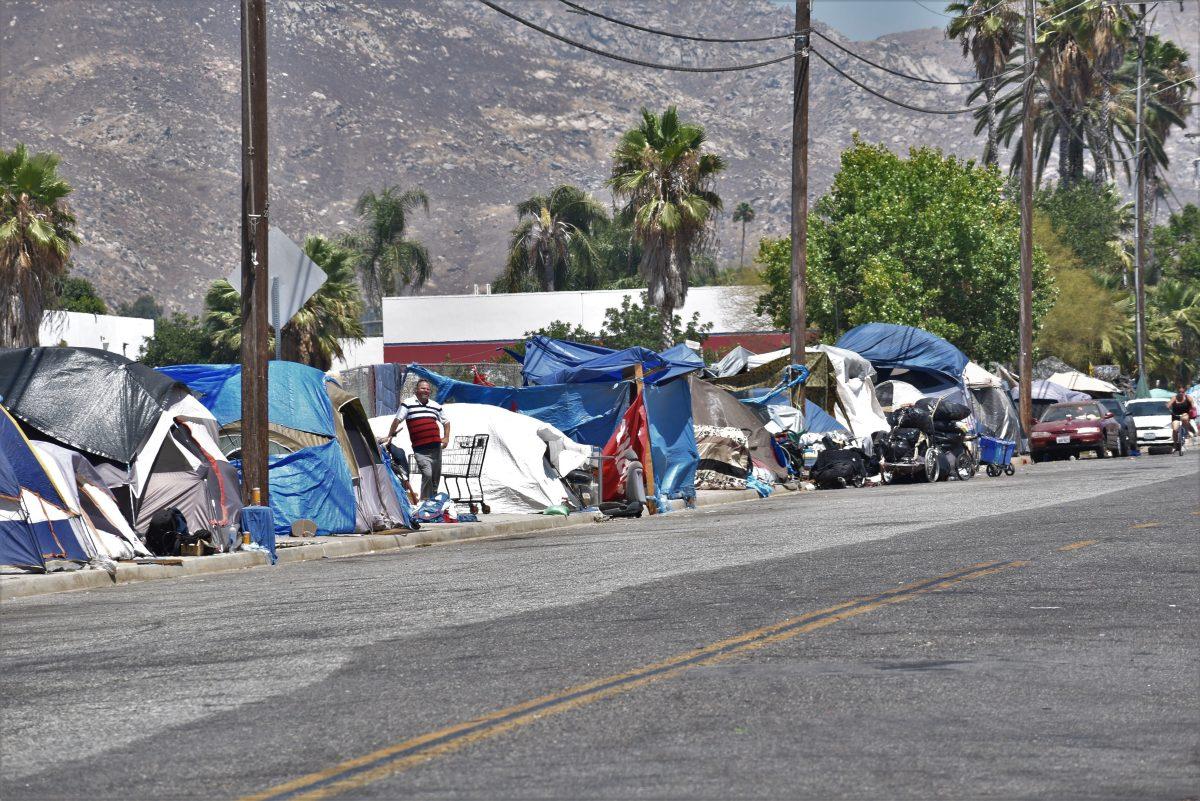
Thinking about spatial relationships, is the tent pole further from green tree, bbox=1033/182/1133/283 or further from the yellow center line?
green tree, bbox=1033/182/1133/283

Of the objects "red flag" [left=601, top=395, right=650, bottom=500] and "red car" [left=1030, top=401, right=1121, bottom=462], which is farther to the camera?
"red car" [left=1030, top=401, right=1121, bottom=462]

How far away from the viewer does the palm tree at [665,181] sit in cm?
4747

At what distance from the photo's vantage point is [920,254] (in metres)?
50.1

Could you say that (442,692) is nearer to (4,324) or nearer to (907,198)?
(4,324)


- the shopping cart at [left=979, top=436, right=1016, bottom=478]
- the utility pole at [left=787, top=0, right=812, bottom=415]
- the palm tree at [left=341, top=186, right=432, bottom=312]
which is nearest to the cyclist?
the shopping cart at [left=979, top=436, right=1016, bottom=478]

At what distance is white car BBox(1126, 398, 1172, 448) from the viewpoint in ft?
161

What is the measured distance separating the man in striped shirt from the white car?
3208 centimetres

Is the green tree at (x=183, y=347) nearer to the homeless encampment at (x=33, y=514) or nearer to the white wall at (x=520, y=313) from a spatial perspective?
the white wall at (x=520, y=313)

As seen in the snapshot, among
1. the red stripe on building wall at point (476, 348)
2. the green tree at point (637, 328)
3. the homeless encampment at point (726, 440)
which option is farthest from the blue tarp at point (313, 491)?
the red stripe on building wall at point (476, 348)

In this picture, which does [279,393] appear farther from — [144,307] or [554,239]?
[144,307]

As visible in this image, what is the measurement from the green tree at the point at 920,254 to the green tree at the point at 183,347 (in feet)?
112

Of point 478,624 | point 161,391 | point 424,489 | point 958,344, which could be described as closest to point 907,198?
point 958,344

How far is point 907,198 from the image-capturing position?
Result: 5100 centimetres

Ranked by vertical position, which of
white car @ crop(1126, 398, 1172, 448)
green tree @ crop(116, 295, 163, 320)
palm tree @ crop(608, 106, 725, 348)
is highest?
green tree @ crop(116, 295, 163, 320)
